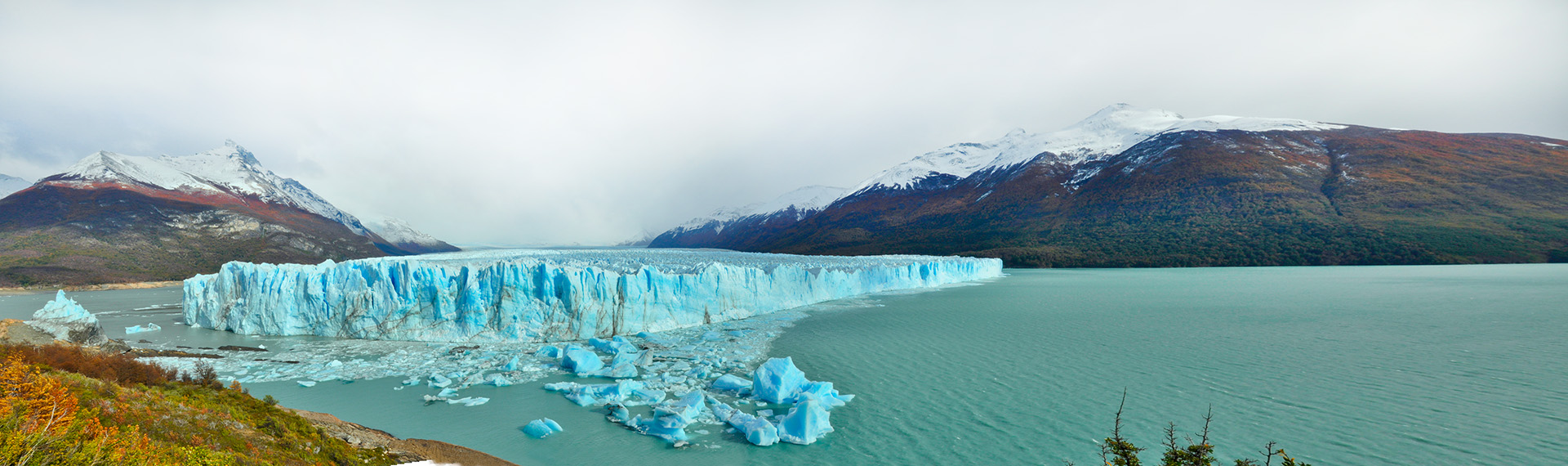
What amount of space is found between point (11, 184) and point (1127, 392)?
196m

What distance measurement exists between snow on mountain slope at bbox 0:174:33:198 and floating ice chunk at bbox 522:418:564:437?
573 feet

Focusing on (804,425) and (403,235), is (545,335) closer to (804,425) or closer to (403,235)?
(804,425)

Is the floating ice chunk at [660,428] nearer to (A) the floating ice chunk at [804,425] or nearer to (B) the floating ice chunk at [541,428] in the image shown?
(B) the floating ice chunk at [541,428]

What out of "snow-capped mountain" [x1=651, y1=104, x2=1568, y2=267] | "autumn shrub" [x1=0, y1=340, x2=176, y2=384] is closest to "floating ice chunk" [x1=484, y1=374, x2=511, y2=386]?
"autumn shrub" [x1=0, y1=340, x2=176, y2=384]

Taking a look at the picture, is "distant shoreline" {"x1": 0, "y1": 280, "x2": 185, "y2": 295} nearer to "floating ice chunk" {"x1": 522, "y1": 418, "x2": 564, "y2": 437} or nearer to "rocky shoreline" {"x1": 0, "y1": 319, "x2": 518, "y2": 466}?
"rocky shoreline" {"x1": 0, "y1": 319, "x2": 518, "y2": 466}

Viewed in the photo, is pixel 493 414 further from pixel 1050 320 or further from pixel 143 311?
pixel 143 311

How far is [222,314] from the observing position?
18.1 meters

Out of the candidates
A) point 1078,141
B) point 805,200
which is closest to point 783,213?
point 805,200

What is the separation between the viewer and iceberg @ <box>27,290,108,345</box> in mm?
12499

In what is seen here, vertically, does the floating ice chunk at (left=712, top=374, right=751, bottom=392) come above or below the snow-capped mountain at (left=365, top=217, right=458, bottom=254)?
below

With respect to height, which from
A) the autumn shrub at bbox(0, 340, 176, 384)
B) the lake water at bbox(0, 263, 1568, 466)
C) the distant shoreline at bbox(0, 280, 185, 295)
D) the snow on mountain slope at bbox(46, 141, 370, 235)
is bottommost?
the lake water at bbox(0, 263, 1568, 466)

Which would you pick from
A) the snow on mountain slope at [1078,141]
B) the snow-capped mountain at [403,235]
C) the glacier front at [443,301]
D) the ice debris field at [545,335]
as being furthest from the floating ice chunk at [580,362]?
the snow-capped mountain at [403,235]

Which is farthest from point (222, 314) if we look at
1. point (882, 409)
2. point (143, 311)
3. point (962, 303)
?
point (962, 303)

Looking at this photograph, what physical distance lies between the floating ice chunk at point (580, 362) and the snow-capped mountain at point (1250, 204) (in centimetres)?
6228
